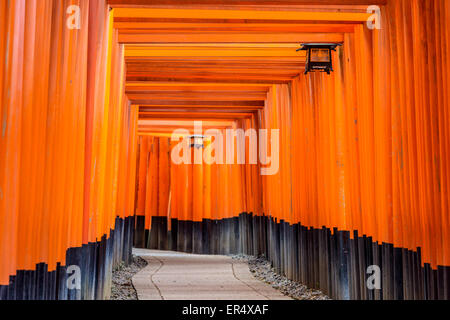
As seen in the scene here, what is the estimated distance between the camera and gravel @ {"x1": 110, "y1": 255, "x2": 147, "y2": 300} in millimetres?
6274

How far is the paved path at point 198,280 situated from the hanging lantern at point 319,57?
8.92 ft

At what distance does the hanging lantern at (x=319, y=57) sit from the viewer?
17.9ft

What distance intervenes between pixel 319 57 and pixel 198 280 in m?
3.86

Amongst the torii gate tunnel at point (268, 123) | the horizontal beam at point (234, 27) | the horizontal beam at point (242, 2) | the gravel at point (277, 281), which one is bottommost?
the gravel at point (277, 281)

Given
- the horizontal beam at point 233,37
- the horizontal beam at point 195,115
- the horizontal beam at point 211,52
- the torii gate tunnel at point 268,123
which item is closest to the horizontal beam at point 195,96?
the torii gate tunnel at point 268,123

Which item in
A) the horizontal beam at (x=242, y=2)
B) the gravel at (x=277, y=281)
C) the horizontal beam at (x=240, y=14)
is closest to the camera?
the horizontal beam at (x=242, y=2)

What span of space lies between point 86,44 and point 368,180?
287cm

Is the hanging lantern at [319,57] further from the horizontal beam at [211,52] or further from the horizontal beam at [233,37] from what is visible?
the horizontal beam at [211,52]

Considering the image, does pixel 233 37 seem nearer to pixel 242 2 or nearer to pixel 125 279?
pixel 242 2

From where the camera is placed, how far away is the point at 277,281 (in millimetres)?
7770

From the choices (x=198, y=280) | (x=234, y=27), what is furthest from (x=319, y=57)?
(x=198, y=280)

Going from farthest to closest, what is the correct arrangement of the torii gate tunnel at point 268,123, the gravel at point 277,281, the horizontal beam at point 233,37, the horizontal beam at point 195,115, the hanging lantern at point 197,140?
the hanging lantern at point 197,140 < the horizontal beam at point 195,115 < the gravel at point 277,281 < the horizontal beam at point 233,37 < the torii gate tunnel at point 268,123

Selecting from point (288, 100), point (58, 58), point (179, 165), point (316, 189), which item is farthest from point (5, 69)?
point (179, 165)

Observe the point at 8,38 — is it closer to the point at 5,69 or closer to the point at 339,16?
the point at 5,69
